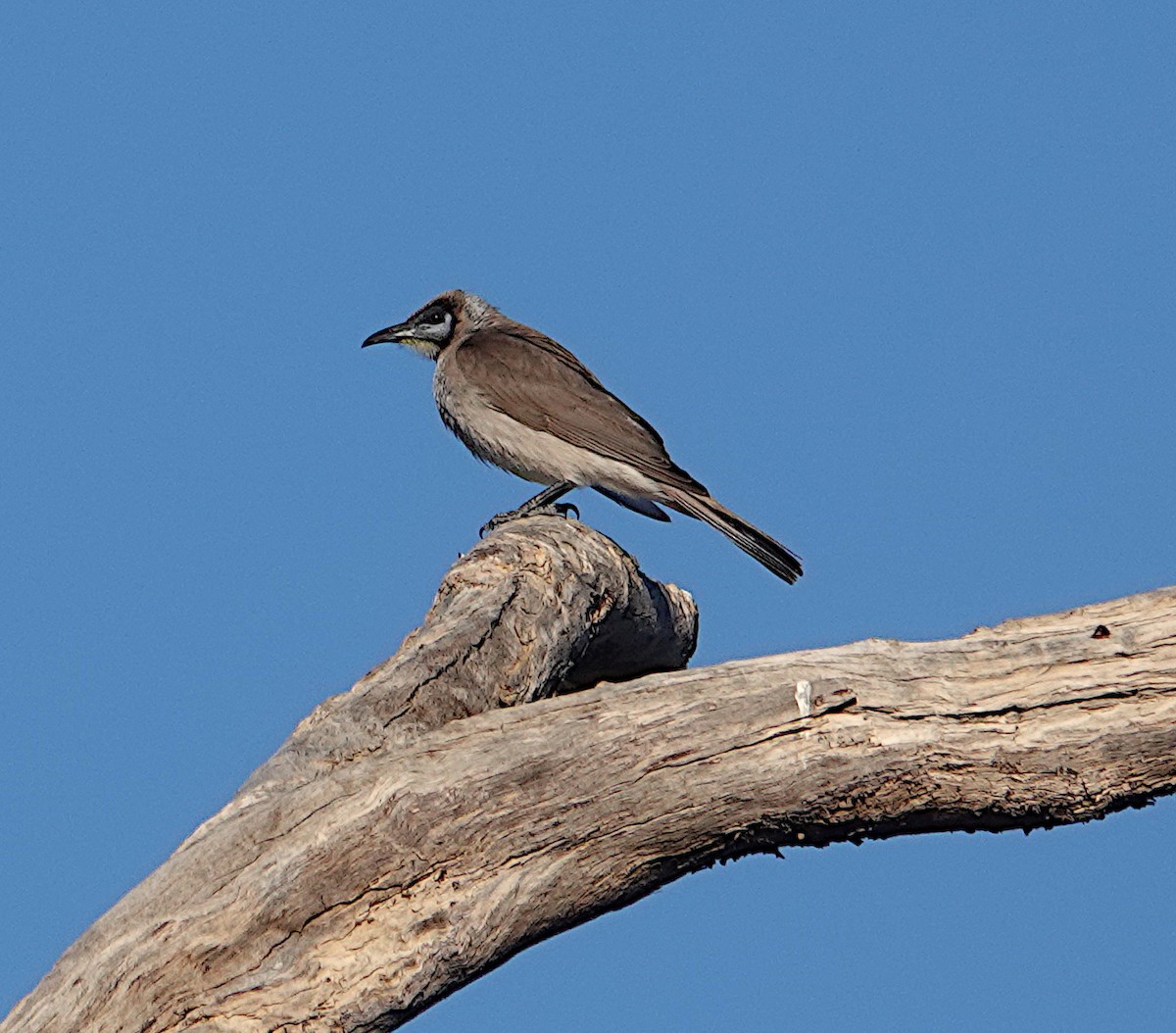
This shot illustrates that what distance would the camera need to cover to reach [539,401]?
9.80 m

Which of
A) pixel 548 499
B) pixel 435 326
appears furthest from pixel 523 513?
pixel 435 326

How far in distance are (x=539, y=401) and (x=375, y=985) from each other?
525 centimetres

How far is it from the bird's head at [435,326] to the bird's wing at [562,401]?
766 mm

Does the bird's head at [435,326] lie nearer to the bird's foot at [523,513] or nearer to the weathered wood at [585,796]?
the bird's foot at [523,513]

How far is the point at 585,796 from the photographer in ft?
17.5

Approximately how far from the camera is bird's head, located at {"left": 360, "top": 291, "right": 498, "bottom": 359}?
36.8 feet

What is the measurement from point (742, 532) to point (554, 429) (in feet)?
4.78

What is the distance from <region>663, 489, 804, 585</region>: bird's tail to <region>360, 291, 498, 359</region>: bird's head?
104 inches

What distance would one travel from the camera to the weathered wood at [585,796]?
16.2ft

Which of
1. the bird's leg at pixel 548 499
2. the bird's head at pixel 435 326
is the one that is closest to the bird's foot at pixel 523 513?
the bird's leg at pixel 548 499

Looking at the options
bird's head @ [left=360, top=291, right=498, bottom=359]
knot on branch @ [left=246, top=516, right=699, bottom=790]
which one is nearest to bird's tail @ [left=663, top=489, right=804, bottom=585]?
knot on branch @ [left=246, top=516, right=699, bottom=790]

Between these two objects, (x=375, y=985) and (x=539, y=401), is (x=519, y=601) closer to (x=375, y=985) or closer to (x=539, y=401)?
(x=375, y=985)

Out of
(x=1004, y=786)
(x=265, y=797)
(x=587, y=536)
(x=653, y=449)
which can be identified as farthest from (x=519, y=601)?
(x=653, y=449)

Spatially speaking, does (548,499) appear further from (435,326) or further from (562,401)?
(435,326)
